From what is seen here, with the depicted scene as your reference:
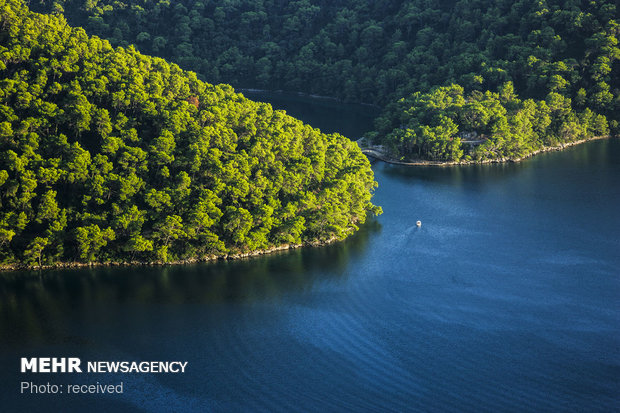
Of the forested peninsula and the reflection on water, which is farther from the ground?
the forested peninsula


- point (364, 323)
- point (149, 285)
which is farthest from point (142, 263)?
point (364, 323)

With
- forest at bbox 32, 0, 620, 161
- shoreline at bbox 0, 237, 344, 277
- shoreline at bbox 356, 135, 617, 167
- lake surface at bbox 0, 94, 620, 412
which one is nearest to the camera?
lake surface at bbox 0, 94, 620, 412

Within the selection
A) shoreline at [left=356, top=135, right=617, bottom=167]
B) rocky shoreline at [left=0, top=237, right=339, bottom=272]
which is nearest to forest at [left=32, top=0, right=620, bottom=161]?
shoreline at [left=356, top=135, right=617, bottom=167]

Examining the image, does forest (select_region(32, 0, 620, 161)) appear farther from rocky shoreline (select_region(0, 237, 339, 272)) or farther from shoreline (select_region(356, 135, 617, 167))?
rocky shoreline (select_region(0, 237, 339, 272))

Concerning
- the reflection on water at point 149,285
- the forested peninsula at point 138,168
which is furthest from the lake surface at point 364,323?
the forested peninsula at point 138,168

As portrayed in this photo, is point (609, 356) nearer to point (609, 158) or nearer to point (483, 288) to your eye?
A: point (483, 288)

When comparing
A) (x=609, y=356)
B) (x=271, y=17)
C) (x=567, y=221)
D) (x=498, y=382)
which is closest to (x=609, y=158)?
(x=567, y=221)

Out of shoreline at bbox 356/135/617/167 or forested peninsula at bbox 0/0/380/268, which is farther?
shoreline at bbox 356/135/617/167
